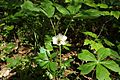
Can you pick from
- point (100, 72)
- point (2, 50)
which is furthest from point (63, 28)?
point (100, 72)

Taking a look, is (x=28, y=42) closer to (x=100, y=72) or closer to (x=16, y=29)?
(x=16, y=29)

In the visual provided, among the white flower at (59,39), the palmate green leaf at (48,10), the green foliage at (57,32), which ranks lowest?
the green foliage at (57,32)

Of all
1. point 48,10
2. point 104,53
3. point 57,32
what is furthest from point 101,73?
point 57,32

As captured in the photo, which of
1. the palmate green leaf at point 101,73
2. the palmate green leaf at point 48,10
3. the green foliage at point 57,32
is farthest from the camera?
the green foliage at point 57,32

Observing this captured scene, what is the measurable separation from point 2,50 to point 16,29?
0.53 meters

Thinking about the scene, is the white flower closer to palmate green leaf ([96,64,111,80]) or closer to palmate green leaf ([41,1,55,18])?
palmate green leaf ([41,1,55,18])

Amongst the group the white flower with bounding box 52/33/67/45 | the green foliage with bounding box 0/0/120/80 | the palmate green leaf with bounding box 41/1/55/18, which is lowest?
the green foliage with bounding box 0/0/120/80

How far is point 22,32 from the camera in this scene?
408 cm

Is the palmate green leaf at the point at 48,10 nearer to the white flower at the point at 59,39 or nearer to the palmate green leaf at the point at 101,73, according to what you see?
the white flower at the point at 59,39

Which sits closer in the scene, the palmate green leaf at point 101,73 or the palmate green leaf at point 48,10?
the palmate green leaf at point 101,73

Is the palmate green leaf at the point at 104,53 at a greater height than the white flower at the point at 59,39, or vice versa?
the white flower at the point at 59,39

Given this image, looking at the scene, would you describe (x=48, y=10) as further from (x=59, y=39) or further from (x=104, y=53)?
(x=104, y=53)

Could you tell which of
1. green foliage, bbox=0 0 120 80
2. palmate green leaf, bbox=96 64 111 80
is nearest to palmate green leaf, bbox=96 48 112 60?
green foliage, bbox=0 0 120 80

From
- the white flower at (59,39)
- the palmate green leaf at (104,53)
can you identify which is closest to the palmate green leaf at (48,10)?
the white flower at (59,39)
